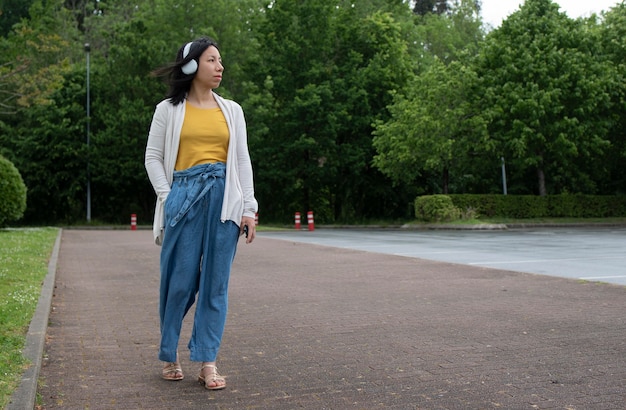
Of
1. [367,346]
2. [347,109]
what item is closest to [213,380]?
[367,346]

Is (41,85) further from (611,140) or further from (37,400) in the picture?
(611,140)

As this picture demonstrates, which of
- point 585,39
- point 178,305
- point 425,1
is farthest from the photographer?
point 425,1

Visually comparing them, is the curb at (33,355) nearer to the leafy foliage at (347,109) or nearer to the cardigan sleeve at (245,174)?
the cardigan sleeve at (245,174)

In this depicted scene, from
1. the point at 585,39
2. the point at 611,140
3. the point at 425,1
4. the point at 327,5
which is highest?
the point at 425,1

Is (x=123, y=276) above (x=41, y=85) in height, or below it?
below

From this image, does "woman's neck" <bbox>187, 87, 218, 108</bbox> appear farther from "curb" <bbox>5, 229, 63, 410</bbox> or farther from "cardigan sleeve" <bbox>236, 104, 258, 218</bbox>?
"curb" <bbox>5, 229, 63, 410</bbox>

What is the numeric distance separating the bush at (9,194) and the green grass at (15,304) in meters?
10.7

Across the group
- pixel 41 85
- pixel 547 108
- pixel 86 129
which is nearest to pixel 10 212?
pixel 41 85

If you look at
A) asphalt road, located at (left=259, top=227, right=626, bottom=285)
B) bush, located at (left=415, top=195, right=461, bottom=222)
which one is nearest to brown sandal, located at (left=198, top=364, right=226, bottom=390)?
asphalt road, located at (left=259, top=227, right=626, bottom=285)

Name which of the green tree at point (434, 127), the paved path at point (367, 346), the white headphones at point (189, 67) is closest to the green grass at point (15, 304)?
the paved path at point (367, 346)

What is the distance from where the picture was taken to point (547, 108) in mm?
32969

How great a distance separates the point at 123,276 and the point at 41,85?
15017mm

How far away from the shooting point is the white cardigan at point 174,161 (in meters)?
4.53

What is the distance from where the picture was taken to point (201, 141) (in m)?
4.61
